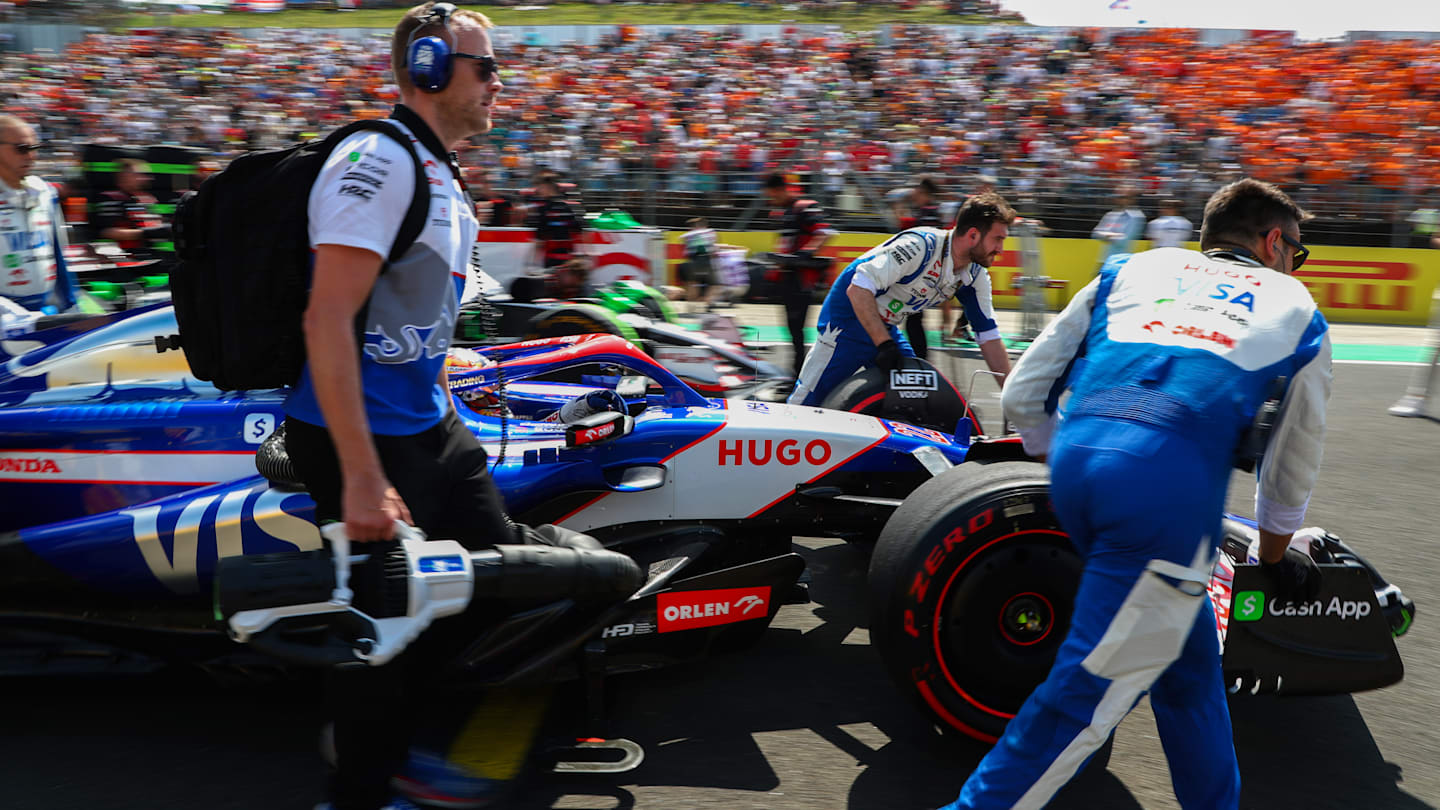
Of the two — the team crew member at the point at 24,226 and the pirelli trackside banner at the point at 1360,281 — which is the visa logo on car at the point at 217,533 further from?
the pirelli trackside banner at the point at 1360,281

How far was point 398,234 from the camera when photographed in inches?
75.3

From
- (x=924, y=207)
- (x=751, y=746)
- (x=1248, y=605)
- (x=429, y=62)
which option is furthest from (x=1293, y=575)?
(x=924, y=207)

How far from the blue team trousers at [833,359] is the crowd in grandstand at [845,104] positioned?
9.88 metres

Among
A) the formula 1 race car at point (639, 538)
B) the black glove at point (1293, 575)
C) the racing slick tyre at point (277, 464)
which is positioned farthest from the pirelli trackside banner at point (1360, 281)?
the racing slick tyre at point (277, 464)

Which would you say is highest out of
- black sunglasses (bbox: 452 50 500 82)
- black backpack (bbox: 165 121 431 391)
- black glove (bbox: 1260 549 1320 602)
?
black sunglasses (bbox: 452 50 500 82)

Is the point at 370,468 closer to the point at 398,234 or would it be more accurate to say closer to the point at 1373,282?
the point at 398,234

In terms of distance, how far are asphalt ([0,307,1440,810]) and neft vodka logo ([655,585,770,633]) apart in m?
0.30

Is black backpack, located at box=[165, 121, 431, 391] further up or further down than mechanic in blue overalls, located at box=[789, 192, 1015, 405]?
further up

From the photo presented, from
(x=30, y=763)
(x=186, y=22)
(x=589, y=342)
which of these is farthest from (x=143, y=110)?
(x=30, y=763)

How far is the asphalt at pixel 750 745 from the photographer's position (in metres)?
2.73

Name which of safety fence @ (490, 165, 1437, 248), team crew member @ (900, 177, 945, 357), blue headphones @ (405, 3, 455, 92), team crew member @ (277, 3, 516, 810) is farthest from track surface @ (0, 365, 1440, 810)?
safety fence @ (490, 165, 1437, 248)

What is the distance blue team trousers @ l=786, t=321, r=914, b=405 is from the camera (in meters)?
5.03

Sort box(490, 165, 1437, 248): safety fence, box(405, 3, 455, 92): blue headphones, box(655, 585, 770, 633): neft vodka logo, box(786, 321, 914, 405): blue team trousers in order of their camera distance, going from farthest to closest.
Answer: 1. box(490, 165, 1437, 248): safety fence
2. box(786, 321, 914, 405): blue team trousers
3. box(655, 585, 770, 633): neft vodka logo
4. box(405, 3, 455, 92): blue headphones

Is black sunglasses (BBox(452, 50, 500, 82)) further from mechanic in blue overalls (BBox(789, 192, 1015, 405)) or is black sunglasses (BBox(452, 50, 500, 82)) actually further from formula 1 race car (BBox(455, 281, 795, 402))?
formula 1 race car (BBox(455, 281, 795, 402))
